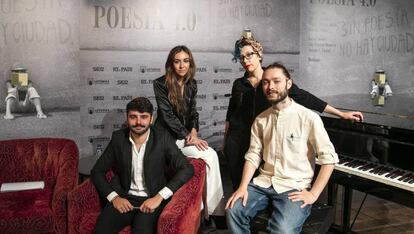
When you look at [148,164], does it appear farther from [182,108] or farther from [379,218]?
[379,218]

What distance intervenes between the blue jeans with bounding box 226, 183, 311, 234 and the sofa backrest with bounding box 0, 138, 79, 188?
1.43 metres

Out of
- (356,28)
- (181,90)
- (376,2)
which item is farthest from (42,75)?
(376,2)

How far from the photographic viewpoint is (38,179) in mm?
3582

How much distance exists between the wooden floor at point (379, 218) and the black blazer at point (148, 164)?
0.95 metres

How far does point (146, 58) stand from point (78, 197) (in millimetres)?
2019

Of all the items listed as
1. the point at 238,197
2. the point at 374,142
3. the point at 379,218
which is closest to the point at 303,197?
the point at 238,197

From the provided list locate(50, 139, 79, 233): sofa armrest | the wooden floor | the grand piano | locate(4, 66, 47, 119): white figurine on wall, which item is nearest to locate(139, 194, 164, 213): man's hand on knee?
locate(50, 139, 79, 233): sofa armrest

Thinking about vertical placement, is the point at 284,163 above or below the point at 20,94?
below

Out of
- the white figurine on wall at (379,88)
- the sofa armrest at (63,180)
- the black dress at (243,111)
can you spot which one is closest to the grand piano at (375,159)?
the black dress at (243,111)

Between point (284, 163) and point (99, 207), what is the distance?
1.22m

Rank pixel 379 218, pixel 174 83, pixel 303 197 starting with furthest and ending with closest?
1. pixel 379 218
2. pixel 174 83
3. pixel 303 197

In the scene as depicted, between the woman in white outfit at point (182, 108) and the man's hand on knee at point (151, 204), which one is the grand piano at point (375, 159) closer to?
the woman in white outfit at point (182, 108)

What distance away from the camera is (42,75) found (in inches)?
167

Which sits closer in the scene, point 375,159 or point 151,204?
point 151,204
